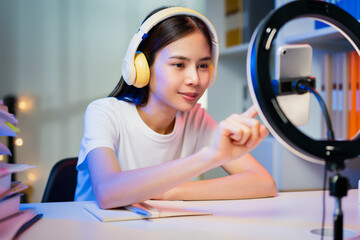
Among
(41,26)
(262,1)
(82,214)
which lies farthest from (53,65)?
(82,214)

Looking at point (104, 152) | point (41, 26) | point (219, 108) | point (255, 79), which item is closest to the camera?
point (255, 79)

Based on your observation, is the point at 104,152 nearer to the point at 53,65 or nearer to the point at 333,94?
the point at 333,94

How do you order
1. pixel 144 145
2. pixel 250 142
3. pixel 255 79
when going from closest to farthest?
1. pixel 255 79
2. pixel 250 142
3. pixel 144 145

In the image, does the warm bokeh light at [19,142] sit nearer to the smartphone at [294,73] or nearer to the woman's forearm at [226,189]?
the woman's forearm at [226,189]

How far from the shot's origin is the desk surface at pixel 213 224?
2.34 feet

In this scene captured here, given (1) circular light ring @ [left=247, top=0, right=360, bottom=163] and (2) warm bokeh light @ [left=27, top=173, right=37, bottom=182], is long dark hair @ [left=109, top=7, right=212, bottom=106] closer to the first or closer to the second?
(1) circular light ring @ [left=247, top=0, right=360, bottom=163]

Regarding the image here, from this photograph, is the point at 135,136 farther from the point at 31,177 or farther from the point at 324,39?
the point at 31,177

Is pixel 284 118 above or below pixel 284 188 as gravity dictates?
above

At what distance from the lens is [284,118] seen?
0.60m

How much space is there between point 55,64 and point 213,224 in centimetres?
245

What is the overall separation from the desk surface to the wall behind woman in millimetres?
2079

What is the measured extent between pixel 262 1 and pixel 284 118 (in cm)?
193

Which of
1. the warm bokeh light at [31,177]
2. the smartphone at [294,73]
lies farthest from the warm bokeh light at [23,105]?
the smartphone at [294,73]

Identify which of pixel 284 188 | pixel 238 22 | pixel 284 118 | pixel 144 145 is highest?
pixel 238 22
